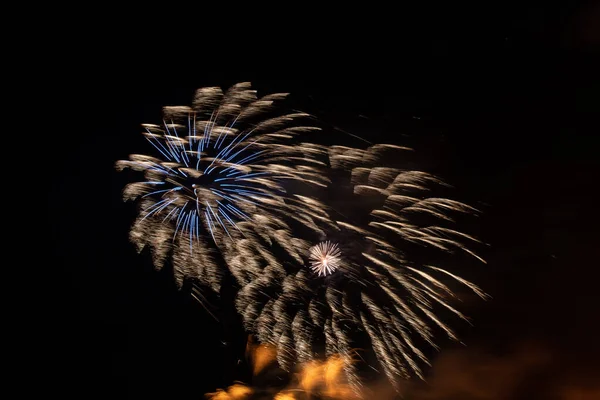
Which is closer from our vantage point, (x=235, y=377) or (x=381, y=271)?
(x=381, y=271)

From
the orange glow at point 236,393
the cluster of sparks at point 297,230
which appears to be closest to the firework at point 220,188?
the cluster of sparks at point 297,230

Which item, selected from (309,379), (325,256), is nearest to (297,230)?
(325,256)

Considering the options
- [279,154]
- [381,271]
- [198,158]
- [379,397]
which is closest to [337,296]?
[381,271]

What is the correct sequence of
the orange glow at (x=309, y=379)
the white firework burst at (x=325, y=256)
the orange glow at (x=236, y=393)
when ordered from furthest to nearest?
1. the white firework burst at (x=325, y=256)
2. the orange glow at (x=236, y=393)
3. the orange glow at (x=309, y=379)

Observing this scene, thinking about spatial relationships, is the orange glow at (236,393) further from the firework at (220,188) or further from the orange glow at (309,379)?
the firework at (220,188)

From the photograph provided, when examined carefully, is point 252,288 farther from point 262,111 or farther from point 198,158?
point 262,111

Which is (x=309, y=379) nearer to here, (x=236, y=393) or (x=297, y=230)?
(x=236, y=393)
